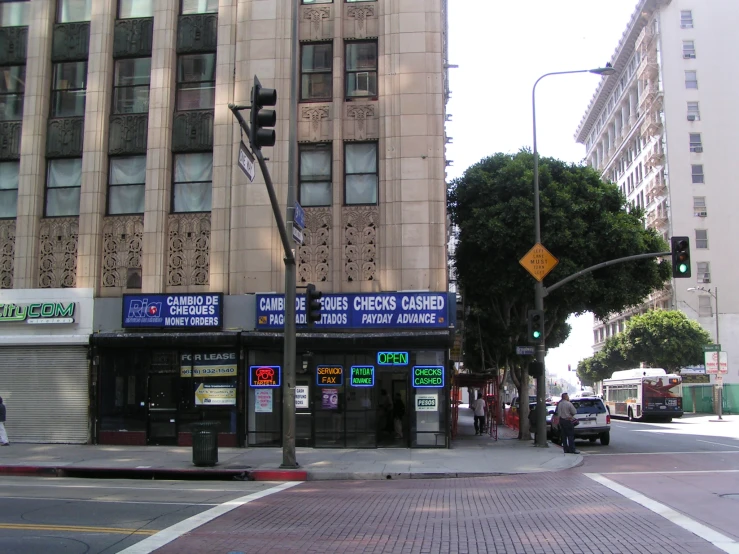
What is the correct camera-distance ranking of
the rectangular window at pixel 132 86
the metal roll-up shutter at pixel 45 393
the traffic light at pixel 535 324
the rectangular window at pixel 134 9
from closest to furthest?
the metal roll-up shutter at pixel 45 393 → the traffic light at pixel 535 324 → the rectangular window at pixel 132 86 → the rectangular window at pixel 134 9

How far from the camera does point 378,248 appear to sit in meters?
21.8

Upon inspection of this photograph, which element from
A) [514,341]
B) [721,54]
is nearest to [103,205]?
[514,341]

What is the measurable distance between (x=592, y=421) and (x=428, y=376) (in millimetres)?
8571

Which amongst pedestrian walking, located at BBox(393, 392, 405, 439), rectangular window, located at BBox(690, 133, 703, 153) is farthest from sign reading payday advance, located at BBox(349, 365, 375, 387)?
rectangular window, located at BBox(690, 133, 703, 153)

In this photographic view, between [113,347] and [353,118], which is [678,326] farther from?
[113,347]

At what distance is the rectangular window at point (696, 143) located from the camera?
235 ft

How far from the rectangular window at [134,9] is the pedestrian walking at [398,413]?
49.9 feet

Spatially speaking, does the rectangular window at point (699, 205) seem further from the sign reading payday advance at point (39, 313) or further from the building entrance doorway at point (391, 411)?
the sign reading payday advance at point (39, 313)

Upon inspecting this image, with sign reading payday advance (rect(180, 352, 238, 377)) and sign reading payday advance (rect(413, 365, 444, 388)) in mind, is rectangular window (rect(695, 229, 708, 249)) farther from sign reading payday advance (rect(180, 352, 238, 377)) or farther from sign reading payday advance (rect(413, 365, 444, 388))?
sign reading payday advance (rect(180, 352, 238, 377))

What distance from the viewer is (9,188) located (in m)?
23.9

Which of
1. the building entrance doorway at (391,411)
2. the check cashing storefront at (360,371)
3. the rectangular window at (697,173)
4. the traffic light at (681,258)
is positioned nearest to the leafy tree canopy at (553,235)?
the traffic light at (681,258)

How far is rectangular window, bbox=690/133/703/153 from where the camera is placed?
7169cm

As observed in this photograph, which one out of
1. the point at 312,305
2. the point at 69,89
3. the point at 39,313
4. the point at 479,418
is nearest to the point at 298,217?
the point at 312,305

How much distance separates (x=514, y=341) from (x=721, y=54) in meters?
57.8
